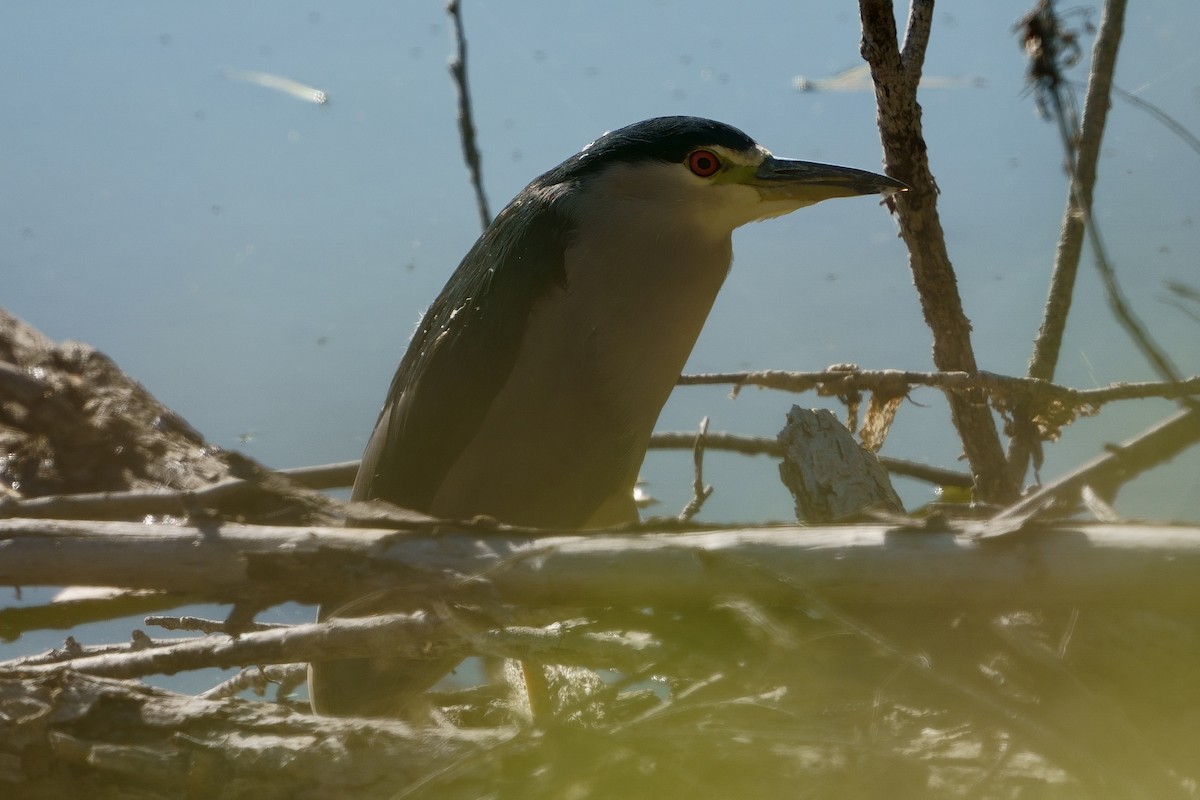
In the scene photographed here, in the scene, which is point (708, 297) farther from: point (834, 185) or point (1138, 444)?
point (1138, 444)

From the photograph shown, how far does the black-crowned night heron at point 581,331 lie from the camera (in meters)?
1.47

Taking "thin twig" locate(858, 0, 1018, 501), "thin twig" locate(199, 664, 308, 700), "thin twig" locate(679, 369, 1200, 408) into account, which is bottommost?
"thin twig" locate(199, 664, 308, 700)

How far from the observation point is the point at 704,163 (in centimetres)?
155

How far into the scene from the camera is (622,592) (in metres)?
0.81

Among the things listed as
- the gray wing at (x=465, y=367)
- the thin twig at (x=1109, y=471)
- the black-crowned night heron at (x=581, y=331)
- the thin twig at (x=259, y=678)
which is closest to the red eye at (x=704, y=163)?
the black-crowned night heron at (x=581, y=331)

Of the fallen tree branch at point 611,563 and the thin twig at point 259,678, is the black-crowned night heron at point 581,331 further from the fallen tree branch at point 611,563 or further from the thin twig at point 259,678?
the fallen tree branch at point 611,563

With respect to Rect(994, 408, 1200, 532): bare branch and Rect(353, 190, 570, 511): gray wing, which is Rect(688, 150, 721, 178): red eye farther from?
Rect(994, 408, 1200, 532): bare branch

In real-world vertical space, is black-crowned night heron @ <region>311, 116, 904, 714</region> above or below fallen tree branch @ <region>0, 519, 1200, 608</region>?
above

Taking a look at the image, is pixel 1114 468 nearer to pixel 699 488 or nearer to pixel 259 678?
pixel 699 488

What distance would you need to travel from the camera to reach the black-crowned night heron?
57.9 inches

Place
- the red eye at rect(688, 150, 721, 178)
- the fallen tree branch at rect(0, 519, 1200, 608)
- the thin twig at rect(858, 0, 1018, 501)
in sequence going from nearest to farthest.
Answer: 1. the fallen tree branch at rect(0, 519, 1200, 608)
2. the thin twig at rect(858, 0, 1018, 501)
3. the red eye at rect(688, 150, 721, 178)

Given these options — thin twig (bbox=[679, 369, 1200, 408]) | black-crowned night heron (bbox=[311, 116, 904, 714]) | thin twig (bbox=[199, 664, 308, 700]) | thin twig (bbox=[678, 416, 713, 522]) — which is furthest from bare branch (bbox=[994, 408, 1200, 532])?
thin twig (bbox=[199, 664, 308, 700])

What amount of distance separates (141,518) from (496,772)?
28.0 inches

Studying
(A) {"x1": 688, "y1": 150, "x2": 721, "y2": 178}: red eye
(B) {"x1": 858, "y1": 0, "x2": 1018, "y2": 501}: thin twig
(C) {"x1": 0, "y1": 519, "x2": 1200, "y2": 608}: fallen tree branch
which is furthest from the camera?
(A) {"x1": 688, "y1": 150, "x2": 721, "y2": 178}: red eye
